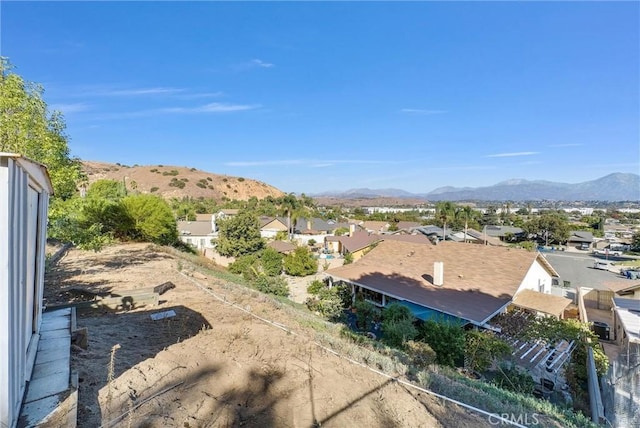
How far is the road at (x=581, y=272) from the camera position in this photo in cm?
3033

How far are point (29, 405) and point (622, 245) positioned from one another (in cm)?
7666

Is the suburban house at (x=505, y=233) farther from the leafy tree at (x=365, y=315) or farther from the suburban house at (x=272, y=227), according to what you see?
the leafy tree at (x=365, y=315)

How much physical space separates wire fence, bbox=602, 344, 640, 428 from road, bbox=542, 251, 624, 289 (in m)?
20.3

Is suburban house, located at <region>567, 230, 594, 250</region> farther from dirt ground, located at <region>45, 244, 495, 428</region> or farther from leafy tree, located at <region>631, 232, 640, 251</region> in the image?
dirt ground, located at <region>45, 244, 495, 428</region>

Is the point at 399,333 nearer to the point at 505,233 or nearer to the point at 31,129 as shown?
the point at 31,129

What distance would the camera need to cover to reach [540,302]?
51.1 feet

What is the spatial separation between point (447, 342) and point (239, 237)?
94.4ft

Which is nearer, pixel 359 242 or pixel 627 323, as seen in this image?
pixel 627 323

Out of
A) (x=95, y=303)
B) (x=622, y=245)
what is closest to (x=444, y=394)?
(x=95, y=303)

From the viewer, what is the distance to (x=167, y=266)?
1425cm

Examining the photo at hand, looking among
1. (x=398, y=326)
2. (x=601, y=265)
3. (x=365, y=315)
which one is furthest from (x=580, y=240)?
(x=398, y=326)

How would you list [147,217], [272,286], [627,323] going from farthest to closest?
[147,217] < [272,286] < [627,323]

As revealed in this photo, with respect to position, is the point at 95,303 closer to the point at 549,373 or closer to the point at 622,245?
the point at 549,373

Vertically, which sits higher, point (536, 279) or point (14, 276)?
point (14, 276)
